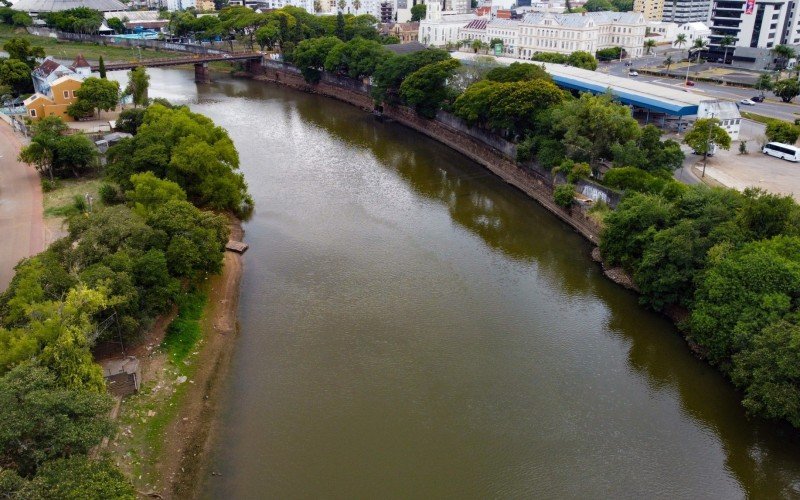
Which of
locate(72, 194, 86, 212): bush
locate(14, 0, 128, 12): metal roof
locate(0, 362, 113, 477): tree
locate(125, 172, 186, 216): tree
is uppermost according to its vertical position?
locate(14, 0, 128, 12): metal roof

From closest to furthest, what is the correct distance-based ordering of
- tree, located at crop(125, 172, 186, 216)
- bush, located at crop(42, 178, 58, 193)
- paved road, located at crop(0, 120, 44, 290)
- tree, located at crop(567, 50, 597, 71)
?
paved road, located at crop(0, 120, 44, 290) < tree, located at crop(125, 172, 186, 216) < bush, located at crop(42, 178, 58, 193) < tree, located at crop(567, 50, 597, 71)

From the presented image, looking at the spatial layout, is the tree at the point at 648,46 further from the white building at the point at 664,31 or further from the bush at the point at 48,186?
the bush at the point at 48,186

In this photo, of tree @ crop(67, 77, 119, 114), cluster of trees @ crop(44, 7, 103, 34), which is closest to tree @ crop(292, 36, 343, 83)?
tree @ crop(67, 77, 119, 114)

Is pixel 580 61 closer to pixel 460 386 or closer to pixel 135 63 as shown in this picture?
pixel 135 63

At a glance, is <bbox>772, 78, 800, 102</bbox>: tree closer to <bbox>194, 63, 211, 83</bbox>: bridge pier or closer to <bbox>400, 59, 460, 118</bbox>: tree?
<bbox>400, 59, 460, 118</bbox>: tree

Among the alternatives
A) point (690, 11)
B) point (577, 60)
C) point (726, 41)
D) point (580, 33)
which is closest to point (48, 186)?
point (577, 60)

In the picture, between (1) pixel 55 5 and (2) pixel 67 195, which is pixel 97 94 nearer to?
(2) pixel 67 195
